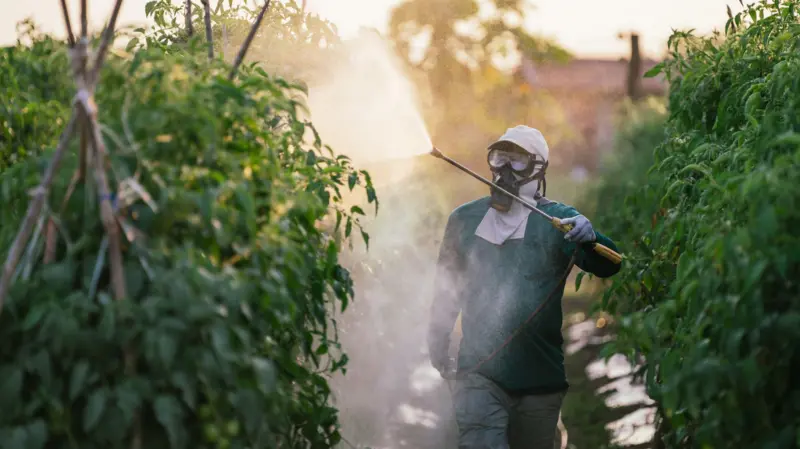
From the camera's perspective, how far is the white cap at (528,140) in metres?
7.04

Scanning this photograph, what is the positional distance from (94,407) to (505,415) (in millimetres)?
3607

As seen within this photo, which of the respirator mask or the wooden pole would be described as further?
the wooden pole

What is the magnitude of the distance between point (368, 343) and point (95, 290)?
19.3ft

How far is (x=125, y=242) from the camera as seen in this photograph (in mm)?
3637

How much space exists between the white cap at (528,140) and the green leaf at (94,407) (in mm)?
Result: 4083

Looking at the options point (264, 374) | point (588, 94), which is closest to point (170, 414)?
point (264, 374)

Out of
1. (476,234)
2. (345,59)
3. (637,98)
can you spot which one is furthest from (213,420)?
(637,98)

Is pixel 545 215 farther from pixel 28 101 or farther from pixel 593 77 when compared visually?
pixel 593 77

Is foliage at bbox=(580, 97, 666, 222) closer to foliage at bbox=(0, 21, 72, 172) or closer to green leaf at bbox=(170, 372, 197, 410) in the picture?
foliage at bbox=(0, 21, 72, 172)

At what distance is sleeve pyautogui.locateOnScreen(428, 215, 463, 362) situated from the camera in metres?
7.02

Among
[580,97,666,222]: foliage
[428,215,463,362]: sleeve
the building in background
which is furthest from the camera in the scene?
the building in background

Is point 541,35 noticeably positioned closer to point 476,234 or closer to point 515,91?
point 515,91

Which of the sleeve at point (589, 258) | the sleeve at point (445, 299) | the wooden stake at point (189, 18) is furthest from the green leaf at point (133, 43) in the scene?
the sleeve at point (589, 258)

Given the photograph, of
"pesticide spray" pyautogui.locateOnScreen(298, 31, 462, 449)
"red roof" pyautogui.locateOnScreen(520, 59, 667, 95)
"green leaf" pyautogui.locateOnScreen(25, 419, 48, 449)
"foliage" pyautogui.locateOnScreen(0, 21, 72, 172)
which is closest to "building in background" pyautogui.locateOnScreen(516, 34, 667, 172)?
"red roof" pyautogui.locateOnScreen(520, 59, 667, 95)
